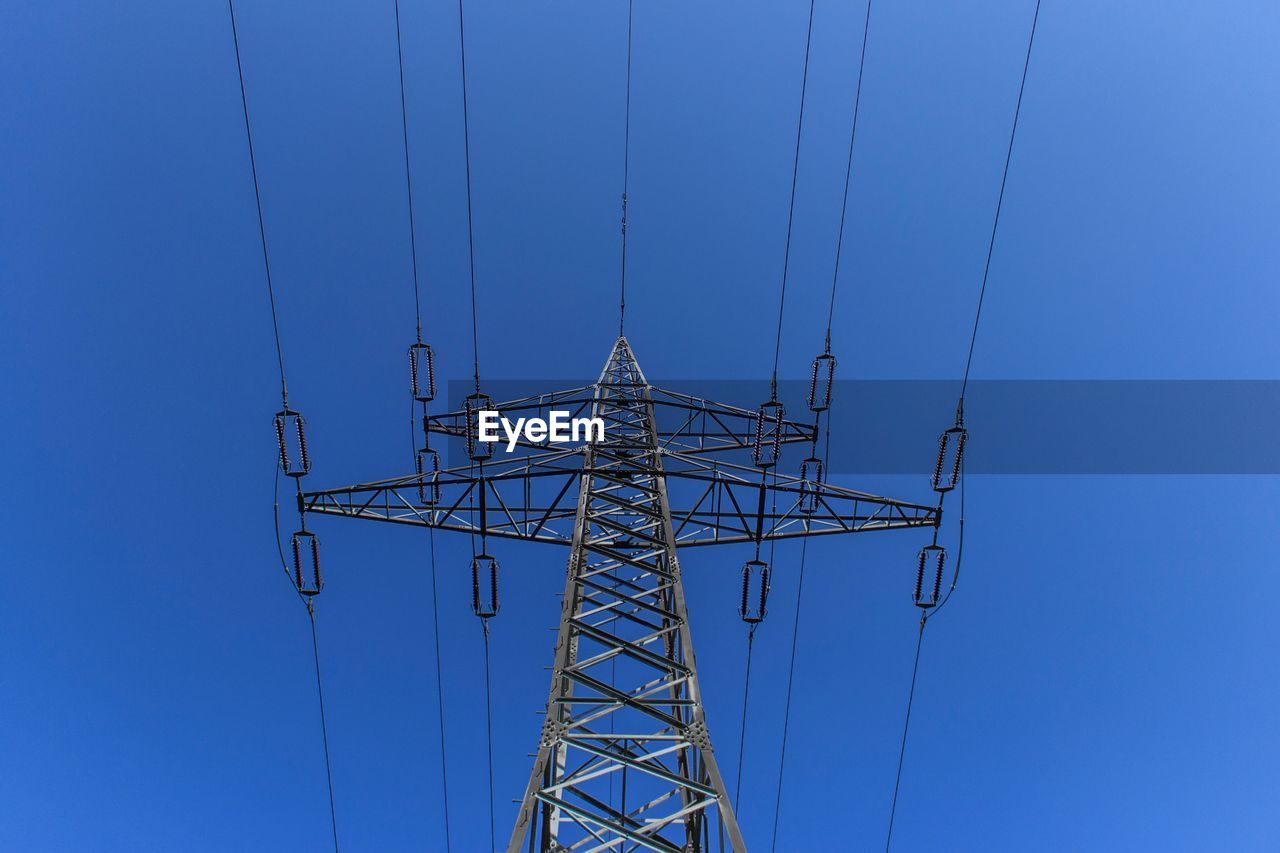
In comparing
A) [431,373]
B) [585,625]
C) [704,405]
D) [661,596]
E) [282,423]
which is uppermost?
[704,405]

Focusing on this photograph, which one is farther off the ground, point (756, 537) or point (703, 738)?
point (756, 537)

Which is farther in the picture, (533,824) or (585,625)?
(585,625)

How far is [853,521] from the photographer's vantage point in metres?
11.9

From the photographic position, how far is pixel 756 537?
1098 cm

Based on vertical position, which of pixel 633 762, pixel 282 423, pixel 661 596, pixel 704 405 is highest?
pixel 704 405

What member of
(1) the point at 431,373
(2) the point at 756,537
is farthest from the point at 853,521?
(1) the point at 431,373

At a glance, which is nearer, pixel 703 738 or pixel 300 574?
pixel 703 738

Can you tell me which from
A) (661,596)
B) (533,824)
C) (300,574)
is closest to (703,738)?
(533,824)

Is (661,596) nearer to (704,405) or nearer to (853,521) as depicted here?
(853,521)

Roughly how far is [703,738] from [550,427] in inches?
361

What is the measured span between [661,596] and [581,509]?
2.01 meters

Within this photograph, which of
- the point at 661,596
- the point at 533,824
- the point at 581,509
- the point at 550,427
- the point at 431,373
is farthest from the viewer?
the point at 550,427

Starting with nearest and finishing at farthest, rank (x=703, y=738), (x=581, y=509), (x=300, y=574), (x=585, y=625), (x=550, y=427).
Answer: (x=703, y=738), (x=585, y=625), (x=581, y=509), (x=300, y=574), (x=550, y=427)

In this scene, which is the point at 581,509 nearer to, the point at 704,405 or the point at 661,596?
the point at 661,596
